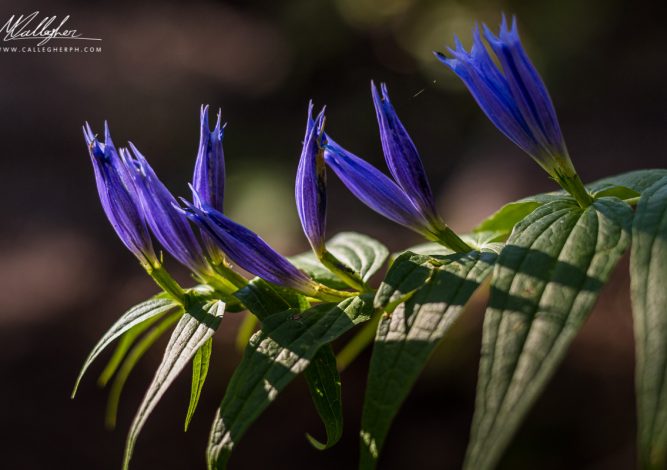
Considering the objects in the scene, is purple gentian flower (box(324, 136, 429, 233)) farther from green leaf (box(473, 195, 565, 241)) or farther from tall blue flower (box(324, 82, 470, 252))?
green leaf (box(473, 195, 565, 241))

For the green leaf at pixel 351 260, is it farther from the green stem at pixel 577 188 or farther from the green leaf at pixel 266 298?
the green stem at pixel 577 188

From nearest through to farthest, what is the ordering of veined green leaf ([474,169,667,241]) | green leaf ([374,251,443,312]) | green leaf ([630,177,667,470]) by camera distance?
green leaf ([630,177,667,470]) → green leaf ([374,251,443,312]) → veined green leaf ([474,169,667,241])

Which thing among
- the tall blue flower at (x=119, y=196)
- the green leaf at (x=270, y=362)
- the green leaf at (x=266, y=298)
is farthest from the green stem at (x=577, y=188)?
the tall blue flower at (x=119, y=196)

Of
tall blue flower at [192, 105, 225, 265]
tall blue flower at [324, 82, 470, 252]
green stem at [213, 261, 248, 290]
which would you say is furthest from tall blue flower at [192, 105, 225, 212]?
tall blue flower at [324, 82, 470, 252]

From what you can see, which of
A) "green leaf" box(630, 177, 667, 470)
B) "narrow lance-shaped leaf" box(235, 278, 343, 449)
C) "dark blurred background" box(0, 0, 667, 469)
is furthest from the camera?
"dark blurred background" box(0, 0, 667, 469)

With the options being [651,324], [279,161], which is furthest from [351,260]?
[279,161]

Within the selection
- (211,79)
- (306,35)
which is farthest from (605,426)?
(211,79)
